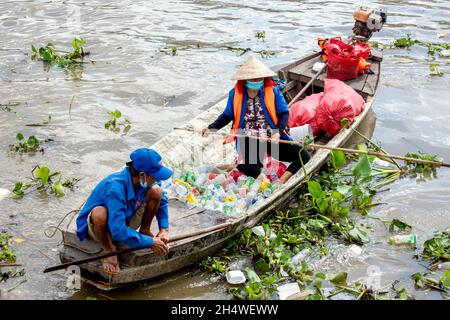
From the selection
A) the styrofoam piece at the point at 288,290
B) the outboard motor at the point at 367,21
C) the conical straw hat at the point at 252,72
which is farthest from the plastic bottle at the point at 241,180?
the outboard motor at the point at 367,21

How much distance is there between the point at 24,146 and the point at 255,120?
296 centimetres

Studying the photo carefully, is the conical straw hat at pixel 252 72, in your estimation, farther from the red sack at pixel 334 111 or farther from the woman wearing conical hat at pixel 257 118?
the red sack at pixel 334 111

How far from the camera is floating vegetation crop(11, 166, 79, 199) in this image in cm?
562

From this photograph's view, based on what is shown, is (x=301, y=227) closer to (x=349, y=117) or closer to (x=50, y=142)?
(x=349, y=117)

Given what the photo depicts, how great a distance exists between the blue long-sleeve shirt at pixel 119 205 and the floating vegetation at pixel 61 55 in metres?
5.93

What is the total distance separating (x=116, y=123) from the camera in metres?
7.41

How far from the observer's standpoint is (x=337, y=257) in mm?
4805

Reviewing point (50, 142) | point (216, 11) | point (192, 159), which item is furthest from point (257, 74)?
point (216, 11)

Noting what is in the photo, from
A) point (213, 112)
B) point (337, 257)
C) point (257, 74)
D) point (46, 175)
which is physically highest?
point (257, 74)

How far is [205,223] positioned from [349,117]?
2.67 m

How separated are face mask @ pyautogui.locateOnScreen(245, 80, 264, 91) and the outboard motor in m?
3.61

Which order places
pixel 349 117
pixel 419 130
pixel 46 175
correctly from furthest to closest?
pixel 419 130 → pixel 349 117 → pixel 46 175

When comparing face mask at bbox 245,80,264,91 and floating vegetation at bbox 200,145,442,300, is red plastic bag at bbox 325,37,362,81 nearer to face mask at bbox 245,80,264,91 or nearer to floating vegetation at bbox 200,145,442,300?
floating vegetation at bbox 200,145,442,300
